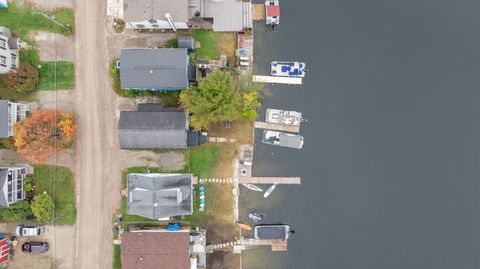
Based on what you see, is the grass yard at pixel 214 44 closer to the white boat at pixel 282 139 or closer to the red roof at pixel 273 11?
the red roof at pixel 273 11

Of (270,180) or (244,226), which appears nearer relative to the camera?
(244,226)

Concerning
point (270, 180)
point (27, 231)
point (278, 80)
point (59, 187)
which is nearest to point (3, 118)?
point (59, 187)

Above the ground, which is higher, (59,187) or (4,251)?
(59,187)

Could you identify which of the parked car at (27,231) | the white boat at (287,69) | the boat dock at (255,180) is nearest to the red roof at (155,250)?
the boat dock at (255,180)

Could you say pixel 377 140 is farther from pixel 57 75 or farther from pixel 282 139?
pixel 57 75

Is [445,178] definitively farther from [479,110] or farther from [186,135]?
[186,135]

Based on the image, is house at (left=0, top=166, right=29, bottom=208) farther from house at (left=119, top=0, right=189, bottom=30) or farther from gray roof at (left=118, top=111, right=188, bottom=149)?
house at (left=119, top=0, right=189, bottom=30)
